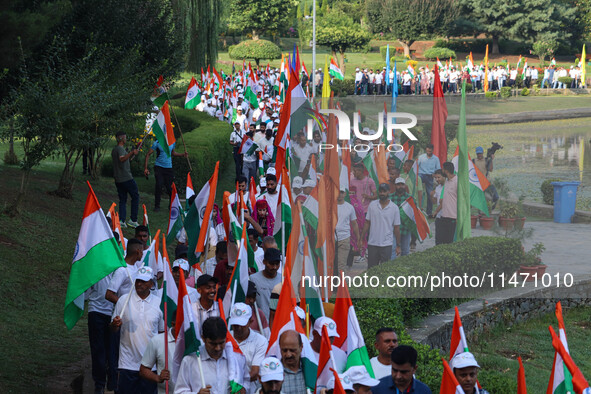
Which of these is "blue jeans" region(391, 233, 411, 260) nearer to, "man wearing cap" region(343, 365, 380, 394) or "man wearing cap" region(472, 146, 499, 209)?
"man wearing cap" region(472, 146, 499, 209)

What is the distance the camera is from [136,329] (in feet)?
25.2

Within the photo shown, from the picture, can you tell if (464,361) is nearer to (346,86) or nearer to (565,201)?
(565,201)

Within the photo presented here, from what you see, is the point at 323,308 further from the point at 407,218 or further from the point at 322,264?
the point at 407,218

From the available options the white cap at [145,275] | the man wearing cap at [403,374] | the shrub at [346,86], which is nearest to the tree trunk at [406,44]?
the shrub at [346,86]

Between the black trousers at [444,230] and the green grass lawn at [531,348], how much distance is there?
4.46 feet

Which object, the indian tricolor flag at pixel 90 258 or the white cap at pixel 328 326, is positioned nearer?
the white cap at pixel 328 326

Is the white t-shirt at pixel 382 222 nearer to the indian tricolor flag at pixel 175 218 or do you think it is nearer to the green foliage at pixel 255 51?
the indian tricolor flag at pixel 175 218

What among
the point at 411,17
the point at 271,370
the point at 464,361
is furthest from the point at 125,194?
the point at 411,17

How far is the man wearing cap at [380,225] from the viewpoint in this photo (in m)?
9.62

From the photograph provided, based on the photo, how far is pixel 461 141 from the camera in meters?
10.1

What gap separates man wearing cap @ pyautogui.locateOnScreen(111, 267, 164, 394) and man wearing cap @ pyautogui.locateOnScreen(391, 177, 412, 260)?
3179 mm

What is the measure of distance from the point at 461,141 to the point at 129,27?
10314mm

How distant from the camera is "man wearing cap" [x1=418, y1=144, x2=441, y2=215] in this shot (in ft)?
32.3

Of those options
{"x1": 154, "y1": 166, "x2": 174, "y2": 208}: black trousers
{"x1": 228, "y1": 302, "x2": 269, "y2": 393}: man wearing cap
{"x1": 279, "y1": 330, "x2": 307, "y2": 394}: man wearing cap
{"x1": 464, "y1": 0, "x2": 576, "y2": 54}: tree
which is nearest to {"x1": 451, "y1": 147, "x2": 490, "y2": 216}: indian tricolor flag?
{"x1": 228, "y1": 302, "x2": 269, "y2": 393}: man wearing cap
